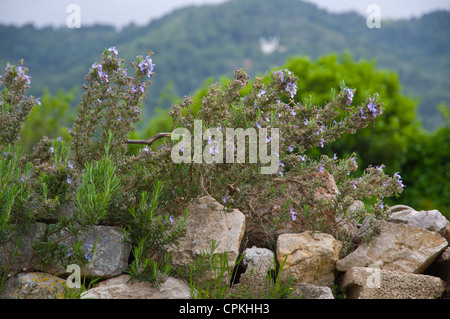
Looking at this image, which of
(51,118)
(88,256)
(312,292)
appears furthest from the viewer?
(51,118)

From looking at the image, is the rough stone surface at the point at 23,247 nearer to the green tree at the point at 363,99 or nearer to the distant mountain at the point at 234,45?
the green tree at the point at 363,99

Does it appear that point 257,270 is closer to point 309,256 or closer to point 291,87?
point 309,256

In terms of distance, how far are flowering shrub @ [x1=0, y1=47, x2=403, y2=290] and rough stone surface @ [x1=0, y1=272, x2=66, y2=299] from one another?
0.14m

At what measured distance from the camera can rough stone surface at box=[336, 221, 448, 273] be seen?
321 centimetres

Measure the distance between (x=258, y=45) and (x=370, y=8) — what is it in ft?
139

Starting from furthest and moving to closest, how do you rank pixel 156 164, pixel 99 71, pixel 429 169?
1. pixel 429 169
2. pixel 99 71
3. pixel 156 164

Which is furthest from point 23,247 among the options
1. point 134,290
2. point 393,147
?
point 393,147

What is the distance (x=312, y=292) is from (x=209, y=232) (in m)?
0.84

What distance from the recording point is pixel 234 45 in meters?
41.8

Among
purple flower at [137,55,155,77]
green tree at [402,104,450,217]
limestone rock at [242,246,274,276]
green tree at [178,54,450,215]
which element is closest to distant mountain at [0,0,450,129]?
green tree at [178,54,450,215]

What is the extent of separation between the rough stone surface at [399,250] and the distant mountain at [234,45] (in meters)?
22.1

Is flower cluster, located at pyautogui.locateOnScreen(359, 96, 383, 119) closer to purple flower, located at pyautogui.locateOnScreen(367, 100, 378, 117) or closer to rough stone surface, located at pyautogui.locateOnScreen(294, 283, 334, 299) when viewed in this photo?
purple flower, located at pyautogui.locateOnScreen(367, 100, 378, 117)

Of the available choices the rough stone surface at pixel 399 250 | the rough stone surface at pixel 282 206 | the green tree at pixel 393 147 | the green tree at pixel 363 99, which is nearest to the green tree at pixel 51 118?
the green tree at pixel 393 147
